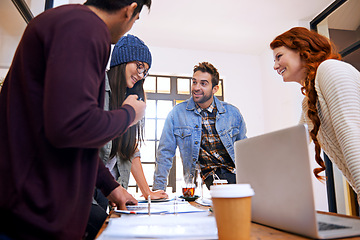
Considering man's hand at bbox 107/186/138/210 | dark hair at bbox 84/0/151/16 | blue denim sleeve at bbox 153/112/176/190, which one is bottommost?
man's hand at bbox 107/186/138/210

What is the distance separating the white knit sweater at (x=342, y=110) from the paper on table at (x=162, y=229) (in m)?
0.54

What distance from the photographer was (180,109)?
107 inches

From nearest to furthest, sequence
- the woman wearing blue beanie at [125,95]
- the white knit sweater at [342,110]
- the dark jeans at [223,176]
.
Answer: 1. the white knit sweater at [342,110]
2. the woman wearing blue beanie at [125,95]
3. the dark jeans at [223,176]

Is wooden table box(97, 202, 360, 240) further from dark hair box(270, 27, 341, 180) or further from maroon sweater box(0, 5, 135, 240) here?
dark hair box(270, 27, 341, 180)

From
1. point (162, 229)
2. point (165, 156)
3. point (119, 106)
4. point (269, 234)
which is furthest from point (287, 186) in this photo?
point (165, 156)

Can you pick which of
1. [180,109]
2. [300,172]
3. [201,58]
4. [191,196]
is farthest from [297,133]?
[201,58]

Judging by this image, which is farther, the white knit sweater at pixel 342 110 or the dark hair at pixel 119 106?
the dark hair at pixel 119 106

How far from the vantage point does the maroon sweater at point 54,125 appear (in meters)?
0.53

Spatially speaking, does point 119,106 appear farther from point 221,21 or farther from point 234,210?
point 221,21

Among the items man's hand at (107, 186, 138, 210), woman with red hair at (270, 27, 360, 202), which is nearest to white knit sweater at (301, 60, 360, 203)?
woman with red hair at (270, 27, 360, 202)

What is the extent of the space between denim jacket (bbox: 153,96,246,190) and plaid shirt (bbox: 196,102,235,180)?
0.05 m

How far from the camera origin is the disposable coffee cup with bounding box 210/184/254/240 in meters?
0.53

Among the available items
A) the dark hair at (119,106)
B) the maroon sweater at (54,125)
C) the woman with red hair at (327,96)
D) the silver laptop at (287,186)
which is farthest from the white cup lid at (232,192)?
the dark hair at (119,106)

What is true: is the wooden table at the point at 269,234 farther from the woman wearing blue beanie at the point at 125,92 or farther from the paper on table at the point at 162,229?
the woman wearing blue beanie at the point at 125,92
